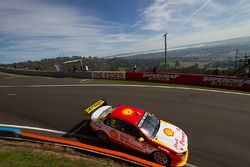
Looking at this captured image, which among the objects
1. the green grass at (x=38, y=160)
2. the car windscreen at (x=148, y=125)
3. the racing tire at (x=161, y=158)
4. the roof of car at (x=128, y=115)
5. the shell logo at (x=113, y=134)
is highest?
the roof of car at (x=128, y=115)

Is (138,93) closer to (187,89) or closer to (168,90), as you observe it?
(168,90)

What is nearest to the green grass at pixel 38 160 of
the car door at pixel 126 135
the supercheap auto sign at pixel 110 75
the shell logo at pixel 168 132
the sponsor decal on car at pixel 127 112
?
the car door at pixel 126 135

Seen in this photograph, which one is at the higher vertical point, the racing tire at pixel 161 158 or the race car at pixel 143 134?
the race car at pixel 143 134

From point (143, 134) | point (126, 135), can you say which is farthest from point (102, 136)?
point (143, 134)

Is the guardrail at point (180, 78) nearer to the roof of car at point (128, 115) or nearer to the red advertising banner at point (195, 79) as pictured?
the red advertising banner at point (195, 79)

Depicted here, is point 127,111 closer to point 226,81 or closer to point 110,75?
point 226,81

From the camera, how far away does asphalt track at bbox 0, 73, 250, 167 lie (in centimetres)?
691

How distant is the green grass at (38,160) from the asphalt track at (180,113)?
60.3 inches

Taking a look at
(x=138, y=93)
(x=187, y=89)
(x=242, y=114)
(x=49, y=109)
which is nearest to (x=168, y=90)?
(x=187, y=89)

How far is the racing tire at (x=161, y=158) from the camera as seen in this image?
6012 mm

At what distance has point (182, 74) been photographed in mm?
18188

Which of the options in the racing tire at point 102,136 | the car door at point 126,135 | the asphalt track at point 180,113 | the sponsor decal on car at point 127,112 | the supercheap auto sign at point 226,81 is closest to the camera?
the car door at point 126,135

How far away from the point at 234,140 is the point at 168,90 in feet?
26.5

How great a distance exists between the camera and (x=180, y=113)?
10.2m
